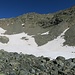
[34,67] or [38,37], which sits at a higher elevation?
[38,37]

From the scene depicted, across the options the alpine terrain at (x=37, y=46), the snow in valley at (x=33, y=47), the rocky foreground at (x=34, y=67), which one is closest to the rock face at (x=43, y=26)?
the alpine terrain at (x=37, y=46)

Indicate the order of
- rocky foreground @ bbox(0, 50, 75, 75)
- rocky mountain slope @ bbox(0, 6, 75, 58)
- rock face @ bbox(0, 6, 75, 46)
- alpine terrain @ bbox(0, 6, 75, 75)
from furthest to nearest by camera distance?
rock face @ bbox(0, 6, 75, 46) < rocky mountain slope @ bbox(0, 6, 75, 58) < alpine terrain @ bbox(0, 6, 75, 75) < rocky foreground @ bbox(0, 50, 75, 75)

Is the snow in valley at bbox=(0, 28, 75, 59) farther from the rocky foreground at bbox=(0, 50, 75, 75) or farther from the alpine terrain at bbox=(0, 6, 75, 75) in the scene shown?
the rocky foreground at bbox=(0, 50, 75, 75)

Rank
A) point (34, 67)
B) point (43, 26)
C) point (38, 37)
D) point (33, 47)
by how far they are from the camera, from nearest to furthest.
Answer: point (34, 67) → point (33, 47) → point (38, 37) → point (43, 26)

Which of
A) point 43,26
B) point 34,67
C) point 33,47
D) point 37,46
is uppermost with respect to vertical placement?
point 43,26

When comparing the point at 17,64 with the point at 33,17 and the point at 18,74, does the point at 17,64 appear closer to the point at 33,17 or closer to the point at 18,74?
the point at 18,74

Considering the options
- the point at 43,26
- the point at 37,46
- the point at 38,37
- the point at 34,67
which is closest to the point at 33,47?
the point at 37,46

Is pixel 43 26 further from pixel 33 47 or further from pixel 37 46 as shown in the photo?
pixel 33 47

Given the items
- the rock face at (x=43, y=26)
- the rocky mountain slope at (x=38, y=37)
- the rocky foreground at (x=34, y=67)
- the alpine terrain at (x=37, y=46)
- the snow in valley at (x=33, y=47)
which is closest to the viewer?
the rocky foreground at (x=34, y=67)

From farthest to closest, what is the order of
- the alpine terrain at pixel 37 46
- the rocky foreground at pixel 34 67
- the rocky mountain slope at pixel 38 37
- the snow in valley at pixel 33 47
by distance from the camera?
1. the rocky mountain slope at pixel 38 37
2. the snow in valley at pixel 33 47
3. the alpine terrain at pixel 37 46
4. the rocky foreground at pixel 34 67

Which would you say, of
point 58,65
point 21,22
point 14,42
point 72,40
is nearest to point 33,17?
point 21,22

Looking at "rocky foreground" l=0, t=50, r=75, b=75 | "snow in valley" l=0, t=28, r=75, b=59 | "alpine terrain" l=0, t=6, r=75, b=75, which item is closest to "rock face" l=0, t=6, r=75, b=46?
"alpine terrain" l=0, t=6, r=75, b=75

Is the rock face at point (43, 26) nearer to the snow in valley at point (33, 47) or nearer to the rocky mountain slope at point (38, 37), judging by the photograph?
the rocky mountain slope at point (38, 37)

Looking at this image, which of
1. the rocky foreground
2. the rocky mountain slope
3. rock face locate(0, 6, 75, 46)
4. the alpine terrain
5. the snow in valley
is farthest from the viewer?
rock face locate(0, 6, 75, 46)
